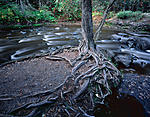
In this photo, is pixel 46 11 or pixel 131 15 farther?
pixel 46 11

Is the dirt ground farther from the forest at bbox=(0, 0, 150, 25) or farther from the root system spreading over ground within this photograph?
the forest at bbox=(0, 0, 150, 25)

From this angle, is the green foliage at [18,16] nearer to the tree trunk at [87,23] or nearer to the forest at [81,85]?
the forest at [81,85]

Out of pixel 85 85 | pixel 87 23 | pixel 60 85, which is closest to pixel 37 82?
pixel 60 85

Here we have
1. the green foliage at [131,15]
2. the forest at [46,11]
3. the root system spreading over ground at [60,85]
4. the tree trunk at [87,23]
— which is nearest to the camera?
the root system spreading over ground at [60,85]

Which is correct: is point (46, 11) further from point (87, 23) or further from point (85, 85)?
point (85, 85)

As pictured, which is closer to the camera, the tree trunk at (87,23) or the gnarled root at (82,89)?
the gnarled root at (82,89)

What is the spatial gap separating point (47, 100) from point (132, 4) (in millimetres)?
21107

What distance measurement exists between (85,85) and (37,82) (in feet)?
5.05

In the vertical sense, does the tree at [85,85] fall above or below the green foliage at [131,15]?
below

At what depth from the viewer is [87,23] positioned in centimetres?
455

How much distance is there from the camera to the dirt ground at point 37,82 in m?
2.95

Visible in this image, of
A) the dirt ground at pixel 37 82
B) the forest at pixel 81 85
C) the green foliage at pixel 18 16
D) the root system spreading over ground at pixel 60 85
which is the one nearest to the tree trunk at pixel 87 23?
the forest at pixel 81 85

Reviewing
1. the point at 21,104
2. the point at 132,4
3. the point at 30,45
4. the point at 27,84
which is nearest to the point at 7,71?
the point at 27,84

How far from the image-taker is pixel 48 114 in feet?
Result: 9.23
